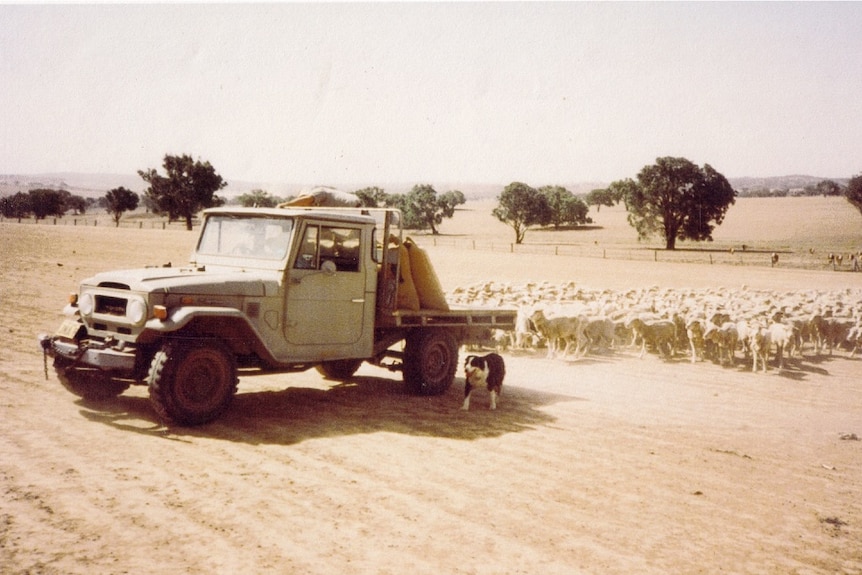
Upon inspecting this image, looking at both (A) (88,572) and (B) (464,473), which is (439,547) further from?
(A) (88,572)

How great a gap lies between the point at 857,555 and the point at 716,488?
1.49m

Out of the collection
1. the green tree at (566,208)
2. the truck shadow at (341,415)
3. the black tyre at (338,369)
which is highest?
the green tree at (566,208)

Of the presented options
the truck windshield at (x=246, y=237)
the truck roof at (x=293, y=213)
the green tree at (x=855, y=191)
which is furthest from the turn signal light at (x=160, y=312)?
the green tree at (x=855, y=191)

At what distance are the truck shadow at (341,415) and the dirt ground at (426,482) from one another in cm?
5

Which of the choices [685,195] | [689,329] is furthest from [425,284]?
[685,195]

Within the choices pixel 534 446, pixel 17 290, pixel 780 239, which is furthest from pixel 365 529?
pixel 780 239

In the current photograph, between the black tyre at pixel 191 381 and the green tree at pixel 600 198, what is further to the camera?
the green tree at pixel 600 198

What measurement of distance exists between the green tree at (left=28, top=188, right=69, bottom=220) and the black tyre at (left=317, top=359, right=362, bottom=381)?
87984mm

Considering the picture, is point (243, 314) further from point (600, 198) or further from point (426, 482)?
point (600, 198)

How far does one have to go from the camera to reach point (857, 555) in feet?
18.4

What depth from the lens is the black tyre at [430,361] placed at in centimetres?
1024

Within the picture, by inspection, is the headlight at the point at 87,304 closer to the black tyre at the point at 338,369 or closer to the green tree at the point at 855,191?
the black tyre at the point at 338,369

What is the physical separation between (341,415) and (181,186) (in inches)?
2768

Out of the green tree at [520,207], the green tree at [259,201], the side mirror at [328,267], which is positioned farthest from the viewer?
the green tree at [520,207]
